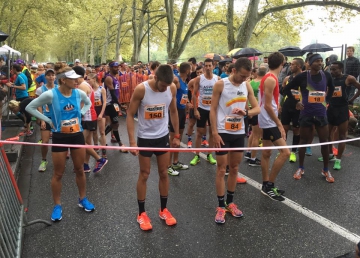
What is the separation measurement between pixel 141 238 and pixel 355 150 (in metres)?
5.68

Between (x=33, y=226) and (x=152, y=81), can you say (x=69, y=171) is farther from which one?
(x=152, y=81)

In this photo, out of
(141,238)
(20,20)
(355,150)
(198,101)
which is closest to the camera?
(141,238)

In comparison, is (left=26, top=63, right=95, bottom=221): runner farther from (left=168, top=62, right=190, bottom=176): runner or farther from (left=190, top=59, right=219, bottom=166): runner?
(left=190, top=59, right=219, bottom=166): runner

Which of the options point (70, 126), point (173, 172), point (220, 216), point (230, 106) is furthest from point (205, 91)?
point (70, 126)

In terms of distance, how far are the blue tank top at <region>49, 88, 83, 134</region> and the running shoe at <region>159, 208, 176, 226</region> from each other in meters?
1.43

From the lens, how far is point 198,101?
602cm

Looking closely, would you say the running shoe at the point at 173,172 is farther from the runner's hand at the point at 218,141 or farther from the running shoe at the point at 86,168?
the runner's hand at the point at 218,141

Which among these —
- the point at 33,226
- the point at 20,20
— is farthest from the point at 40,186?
the point at 20,20

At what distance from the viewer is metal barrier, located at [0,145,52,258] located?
2.61m

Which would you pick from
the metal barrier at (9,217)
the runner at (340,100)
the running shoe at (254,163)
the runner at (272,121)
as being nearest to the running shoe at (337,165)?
the runner at (340,100)

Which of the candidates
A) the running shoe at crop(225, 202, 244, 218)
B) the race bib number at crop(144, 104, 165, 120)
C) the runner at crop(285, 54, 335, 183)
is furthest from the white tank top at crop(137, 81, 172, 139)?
the runner at crop(285, 54, 335, 183)

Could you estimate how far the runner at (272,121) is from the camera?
4.17 metres

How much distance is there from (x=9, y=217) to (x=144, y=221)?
1.38m

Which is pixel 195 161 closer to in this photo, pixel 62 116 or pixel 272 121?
pixel 272 121
